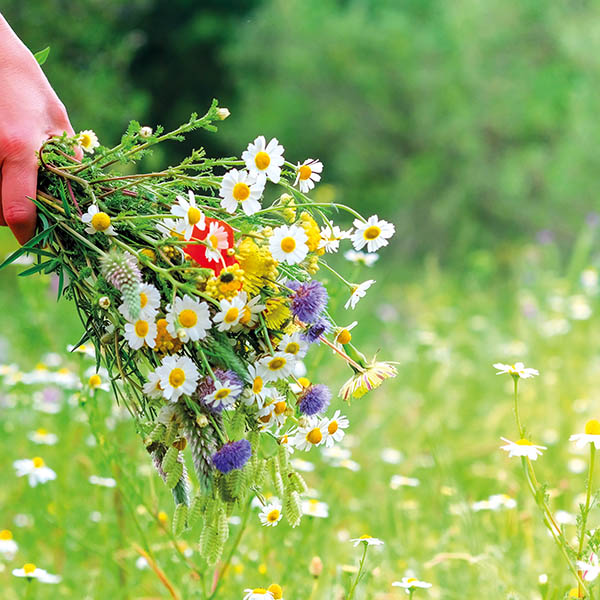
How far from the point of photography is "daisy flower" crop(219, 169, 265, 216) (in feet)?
2.78

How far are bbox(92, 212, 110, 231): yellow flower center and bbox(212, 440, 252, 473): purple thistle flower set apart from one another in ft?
0.88

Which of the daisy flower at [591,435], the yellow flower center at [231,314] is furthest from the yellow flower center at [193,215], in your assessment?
the daisy flower at [591,435]

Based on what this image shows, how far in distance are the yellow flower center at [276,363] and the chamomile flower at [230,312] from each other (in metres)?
0.06

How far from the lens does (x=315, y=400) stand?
87cm

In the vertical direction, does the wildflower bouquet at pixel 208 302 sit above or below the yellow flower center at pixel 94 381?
above

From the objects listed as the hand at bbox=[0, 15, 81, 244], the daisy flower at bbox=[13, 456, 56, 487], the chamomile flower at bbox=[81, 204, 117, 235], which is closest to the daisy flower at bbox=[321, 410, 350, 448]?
the chamomile flower at bbox=[81, 204, 117, 235]

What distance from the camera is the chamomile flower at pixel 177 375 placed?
79 centimetres

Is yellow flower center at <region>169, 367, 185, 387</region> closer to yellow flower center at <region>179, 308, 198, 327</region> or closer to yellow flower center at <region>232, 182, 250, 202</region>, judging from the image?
yellow flower center at <region>179, 308, 198, 327</region>

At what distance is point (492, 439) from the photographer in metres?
2.64

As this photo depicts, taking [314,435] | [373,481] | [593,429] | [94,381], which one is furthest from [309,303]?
[373,481]

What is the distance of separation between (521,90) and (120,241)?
7040 millimetres

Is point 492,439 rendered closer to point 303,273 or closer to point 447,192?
point 303,273

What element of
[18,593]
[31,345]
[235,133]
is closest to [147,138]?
[18,593]

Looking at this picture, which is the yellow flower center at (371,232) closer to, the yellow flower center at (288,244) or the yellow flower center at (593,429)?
the yellow flower center at (288,244)
